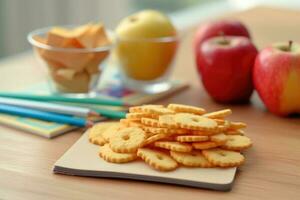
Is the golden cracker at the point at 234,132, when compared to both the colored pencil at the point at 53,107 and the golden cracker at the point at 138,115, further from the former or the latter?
the colored pencil at the point at 53,107

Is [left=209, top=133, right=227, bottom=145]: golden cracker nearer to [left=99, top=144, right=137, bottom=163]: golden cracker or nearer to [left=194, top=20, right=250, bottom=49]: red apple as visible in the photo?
[left=99, top=144, right=137, bottom=163]: golden cracker

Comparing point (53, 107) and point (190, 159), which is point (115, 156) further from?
point (53, 107)

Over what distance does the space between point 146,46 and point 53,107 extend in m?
0.23

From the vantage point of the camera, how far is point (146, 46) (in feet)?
3.67

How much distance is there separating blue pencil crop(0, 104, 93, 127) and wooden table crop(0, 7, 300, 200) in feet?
0.08

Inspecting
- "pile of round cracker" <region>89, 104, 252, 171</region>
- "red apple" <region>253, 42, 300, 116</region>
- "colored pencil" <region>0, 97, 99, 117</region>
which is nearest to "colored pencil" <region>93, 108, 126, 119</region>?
"colored pencil" <region>0, 97, 99, 117</region>

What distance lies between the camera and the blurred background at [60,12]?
2.19 meters

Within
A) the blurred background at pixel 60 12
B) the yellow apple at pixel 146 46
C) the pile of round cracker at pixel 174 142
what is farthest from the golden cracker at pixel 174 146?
the blurred background at pixel 60 12

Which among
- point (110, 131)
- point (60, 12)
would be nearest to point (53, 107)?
point (110, 131)

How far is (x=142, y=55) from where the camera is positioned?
112 cm

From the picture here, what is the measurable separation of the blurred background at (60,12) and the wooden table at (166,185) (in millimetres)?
1045

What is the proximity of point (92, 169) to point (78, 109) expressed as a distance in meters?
0.22

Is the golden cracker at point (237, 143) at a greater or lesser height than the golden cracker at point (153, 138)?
lesser

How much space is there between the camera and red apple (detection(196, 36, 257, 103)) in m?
1.04
